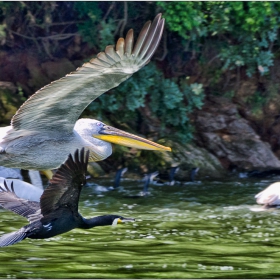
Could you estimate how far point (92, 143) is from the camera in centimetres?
626

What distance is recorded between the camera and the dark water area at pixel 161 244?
20.2 feet

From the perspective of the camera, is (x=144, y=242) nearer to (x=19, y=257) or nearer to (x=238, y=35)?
(x=19, y=257)

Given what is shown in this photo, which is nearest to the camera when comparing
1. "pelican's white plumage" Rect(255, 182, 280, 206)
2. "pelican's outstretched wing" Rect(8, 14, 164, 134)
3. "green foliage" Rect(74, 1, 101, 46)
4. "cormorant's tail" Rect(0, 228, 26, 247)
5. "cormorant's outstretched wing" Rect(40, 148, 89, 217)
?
"cormorant's outstretched wing" Rect(40, 148, 89, 217)

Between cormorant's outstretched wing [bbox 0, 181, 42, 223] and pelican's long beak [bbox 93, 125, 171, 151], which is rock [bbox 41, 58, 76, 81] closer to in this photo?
pelican's long beak [bbox 93, 125, 171, 151]

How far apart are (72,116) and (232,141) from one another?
787cm

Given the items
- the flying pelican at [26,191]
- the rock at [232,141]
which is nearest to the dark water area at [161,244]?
the flying pelican at [26,191]

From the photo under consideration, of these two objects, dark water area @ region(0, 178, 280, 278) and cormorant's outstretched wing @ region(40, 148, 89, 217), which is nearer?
cormorant's outstretched wing @ region(40, 148, 89, 217)

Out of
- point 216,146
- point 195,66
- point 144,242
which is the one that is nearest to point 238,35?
point 195,66

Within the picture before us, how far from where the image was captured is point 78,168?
203 inches

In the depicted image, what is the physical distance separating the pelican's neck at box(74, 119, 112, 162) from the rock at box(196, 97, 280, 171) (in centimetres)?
724

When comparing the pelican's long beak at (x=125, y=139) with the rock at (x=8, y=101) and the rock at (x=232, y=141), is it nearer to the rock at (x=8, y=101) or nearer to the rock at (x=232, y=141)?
the rock at (x=8, y=101)

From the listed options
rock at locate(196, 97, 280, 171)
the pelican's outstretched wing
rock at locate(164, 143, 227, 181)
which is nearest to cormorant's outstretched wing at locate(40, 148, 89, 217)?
the pelican's outstretched wing

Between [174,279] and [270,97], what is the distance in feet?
28.0

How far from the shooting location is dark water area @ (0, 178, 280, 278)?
6156 mm
